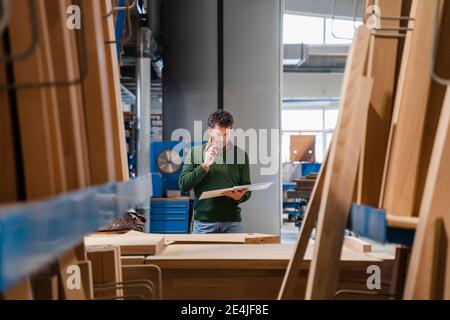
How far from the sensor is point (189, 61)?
5.91 metres

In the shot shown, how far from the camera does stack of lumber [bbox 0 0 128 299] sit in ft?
2.78

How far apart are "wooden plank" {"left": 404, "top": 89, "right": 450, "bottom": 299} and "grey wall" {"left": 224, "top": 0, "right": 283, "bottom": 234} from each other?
470cm

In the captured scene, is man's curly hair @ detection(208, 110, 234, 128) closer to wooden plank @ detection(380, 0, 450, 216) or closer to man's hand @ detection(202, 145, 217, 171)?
man's hand @ detection(202, 145, 217, 171)

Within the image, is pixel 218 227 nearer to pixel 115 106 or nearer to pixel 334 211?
pixel 115 106

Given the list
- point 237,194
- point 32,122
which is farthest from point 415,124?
point 237,194

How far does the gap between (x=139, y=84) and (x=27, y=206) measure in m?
5.92

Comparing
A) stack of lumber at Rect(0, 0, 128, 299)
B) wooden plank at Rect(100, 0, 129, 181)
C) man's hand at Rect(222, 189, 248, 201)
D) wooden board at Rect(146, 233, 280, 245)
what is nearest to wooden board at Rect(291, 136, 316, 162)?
man's hand at Rect(222, 189, 248, 201)

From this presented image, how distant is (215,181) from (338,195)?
2525 mm

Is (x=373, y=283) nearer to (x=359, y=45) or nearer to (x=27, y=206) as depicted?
(x=359, y=45)

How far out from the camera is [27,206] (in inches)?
25.8

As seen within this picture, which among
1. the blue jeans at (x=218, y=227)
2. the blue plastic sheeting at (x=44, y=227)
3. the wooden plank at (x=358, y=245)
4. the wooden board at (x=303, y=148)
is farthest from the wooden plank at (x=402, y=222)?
the wooden board at (x=303, y=148)

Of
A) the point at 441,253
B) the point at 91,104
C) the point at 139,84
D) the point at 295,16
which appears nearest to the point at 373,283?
the point at 441,253
